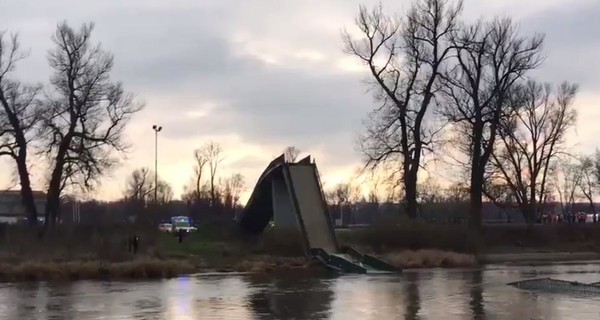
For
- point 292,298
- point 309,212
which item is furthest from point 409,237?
point 292,298

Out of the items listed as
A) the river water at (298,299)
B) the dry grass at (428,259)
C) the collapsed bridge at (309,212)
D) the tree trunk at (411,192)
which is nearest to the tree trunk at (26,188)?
the collapsed bridge at (309,212)

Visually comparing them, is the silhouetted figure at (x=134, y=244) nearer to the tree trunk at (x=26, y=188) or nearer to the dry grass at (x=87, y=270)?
the dry grass at (x=87, y=270)

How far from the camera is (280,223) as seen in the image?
49500mm

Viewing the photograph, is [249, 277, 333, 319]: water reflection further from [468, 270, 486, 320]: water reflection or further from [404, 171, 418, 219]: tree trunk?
[404, 171, 418, 219]: tree trunk

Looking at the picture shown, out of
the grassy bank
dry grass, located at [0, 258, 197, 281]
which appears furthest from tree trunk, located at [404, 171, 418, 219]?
dry grass, located at [0, 258, 197, 281]

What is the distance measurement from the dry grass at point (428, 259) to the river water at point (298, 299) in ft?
27.4

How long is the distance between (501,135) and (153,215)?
2787 cm

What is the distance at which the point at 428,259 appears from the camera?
48.1 m

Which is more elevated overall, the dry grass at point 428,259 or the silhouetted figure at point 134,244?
the silhouetted figure at point 134,244

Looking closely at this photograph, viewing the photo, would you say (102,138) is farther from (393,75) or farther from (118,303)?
(118,303)

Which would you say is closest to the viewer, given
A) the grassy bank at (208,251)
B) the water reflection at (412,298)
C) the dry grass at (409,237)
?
the water reflection at (412,298)

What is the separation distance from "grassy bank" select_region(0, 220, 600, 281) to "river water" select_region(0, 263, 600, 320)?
12.0 ft

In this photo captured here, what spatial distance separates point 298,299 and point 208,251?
2563 centimetres

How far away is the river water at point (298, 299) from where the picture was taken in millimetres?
22672
